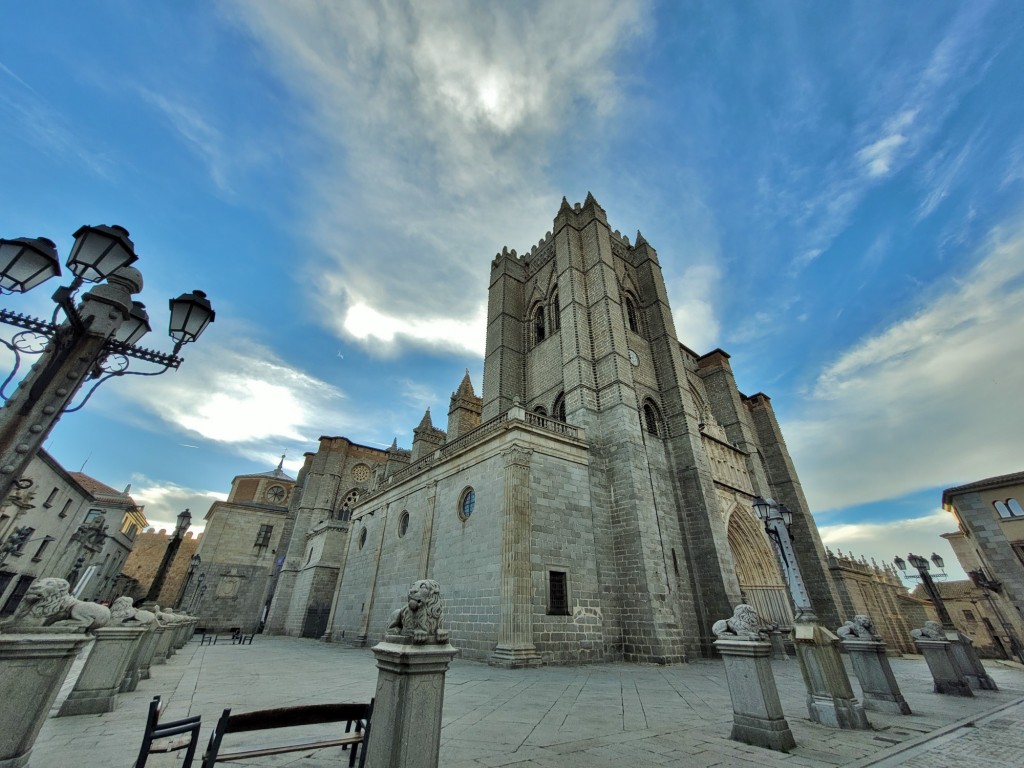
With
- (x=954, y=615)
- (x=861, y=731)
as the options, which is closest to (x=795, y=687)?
(x=861, y=731)

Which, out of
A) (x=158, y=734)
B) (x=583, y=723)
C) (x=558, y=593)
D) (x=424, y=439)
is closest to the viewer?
(x=158, y=734)

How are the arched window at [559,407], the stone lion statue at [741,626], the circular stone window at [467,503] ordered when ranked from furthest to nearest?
the arched window at [559,407], the circular stone window at [467,503], the stone lion statue at [741,626]

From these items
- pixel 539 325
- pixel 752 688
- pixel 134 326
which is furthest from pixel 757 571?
pixel 134 326

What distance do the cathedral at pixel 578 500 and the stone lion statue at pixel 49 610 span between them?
836 cm

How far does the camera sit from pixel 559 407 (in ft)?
59.0

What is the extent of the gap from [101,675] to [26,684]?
8.51 feet

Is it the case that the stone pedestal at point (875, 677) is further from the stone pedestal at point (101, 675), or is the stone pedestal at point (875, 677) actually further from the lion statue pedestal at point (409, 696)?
the stone pedestal at point (101, 675)

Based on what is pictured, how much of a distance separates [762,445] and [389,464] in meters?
22.3

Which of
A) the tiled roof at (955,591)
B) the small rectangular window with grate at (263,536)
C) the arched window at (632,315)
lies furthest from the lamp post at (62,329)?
the tiled roof at (955,591)

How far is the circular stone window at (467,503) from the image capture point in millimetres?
13339

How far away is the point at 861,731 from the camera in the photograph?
190 inches

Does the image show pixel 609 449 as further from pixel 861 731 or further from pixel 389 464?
pixel 389 464

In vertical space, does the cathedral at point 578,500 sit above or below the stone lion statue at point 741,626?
above

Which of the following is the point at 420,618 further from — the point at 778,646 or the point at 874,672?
the point at 778,646
